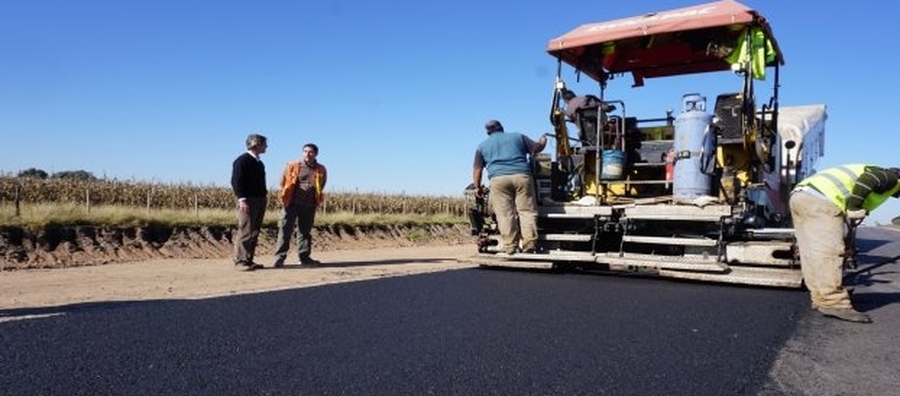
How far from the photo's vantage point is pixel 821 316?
4766 mm

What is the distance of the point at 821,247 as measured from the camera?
502 cm

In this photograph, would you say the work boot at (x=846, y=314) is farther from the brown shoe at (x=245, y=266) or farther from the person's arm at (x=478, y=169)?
the brown shoe at (x=245, y=266)

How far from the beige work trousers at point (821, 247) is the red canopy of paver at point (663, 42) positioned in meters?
2.38

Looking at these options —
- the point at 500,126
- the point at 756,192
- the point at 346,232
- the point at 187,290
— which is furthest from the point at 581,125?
the point at 346,232

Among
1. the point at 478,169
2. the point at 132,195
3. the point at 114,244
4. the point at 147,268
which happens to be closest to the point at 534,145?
the point at 478,169

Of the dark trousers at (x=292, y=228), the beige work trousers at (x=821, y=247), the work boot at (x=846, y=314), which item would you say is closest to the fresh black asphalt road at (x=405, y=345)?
the work boot at (x=846, y=314)

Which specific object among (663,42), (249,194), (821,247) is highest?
(663,42)

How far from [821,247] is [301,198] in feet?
19.1

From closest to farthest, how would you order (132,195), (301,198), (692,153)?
1. (692,153)
2. (301,198)
3. (132,195)

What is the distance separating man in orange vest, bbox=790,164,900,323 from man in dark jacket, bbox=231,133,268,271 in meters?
5.77

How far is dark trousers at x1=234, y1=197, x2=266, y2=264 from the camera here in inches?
301

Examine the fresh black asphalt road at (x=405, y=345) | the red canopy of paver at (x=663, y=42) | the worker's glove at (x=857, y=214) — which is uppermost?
the red canopy of paver at (x=663, y=42)

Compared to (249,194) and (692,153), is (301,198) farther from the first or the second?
(692,153)

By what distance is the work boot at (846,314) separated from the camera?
15.0 feet
